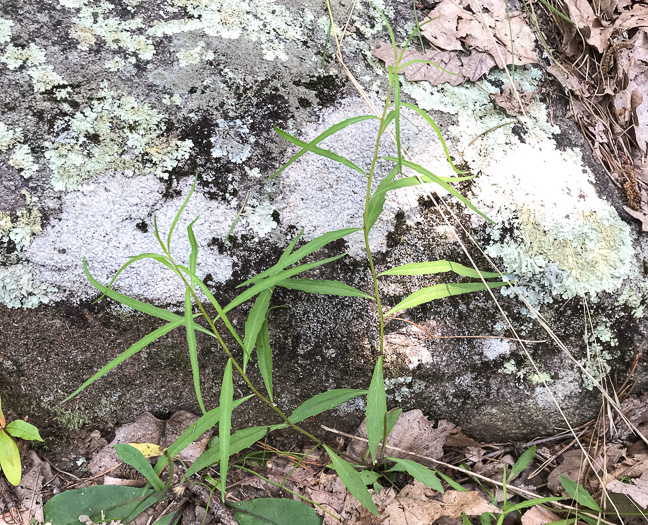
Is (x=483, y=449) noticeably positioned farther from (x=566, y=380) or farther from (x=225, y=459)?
(x=225, y=459)

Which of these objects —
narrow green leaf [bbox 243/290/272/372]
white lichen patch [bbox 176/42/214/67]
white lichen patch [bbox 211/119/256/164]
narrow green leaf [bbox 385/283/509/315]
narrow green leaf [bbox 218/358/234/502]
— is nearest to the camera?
narrow green leaf [bbox 218/358/234/502]

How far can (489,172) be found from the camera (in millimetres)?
1788

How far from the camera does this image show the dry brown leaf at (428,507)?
155 cm

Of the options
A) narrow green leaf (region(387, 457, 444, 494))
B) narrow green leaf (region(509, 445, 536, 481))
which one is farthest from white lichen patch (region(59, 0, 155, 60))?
narrow green leaf (region(509, 445, 536, 481))

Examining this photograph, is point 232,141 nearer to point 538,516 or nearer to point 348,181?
point 348,181

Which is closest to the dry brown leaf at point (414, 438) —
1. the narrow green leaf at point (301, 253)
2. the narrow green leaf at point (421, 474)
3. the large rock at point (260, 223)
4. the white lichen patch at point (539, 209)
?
the large rock at point (260, 223)

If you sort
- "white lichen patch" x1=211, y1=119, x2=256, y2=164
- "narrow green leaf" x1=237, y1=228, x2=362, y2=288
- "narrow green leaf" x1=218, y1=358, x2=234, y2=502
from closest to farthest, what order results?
"narrow green leaf" x1=218, y1=358, x2=234, y2=502, "narrow green leaf" x1=237, y1=228, x2=362, y2=288, "white lichen patch" x1=211, y1=119, x2=256, y2=164

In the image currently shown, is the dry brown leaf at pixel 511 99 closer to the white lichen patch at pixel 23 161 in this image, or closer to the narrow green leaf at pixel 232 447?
the narrow green leaf at pixel 232 447

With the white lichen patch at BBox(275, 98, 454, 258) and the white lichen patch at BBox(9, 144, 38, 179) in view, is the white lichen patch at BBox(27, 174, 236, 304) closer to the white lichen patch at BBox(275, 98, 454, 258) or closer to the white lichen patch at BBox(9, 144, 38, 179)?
the white lichen patch at BBox(9, 144, 38, 179)

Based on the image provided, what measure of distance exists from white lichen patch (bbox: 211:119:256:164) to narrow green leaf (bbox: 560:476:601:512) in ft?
5.19

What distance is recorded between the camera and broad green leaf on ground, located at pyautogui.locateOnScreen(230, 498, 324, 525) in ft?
5.06

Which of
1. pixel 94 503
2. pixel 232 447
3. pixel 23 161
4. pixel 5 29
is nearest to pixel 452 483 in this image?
pixel 232 447

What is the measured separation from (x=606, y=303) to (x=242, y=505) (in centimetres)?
151

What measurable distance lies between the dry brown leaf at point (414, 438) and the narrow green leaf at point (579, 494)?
16.5 inches
